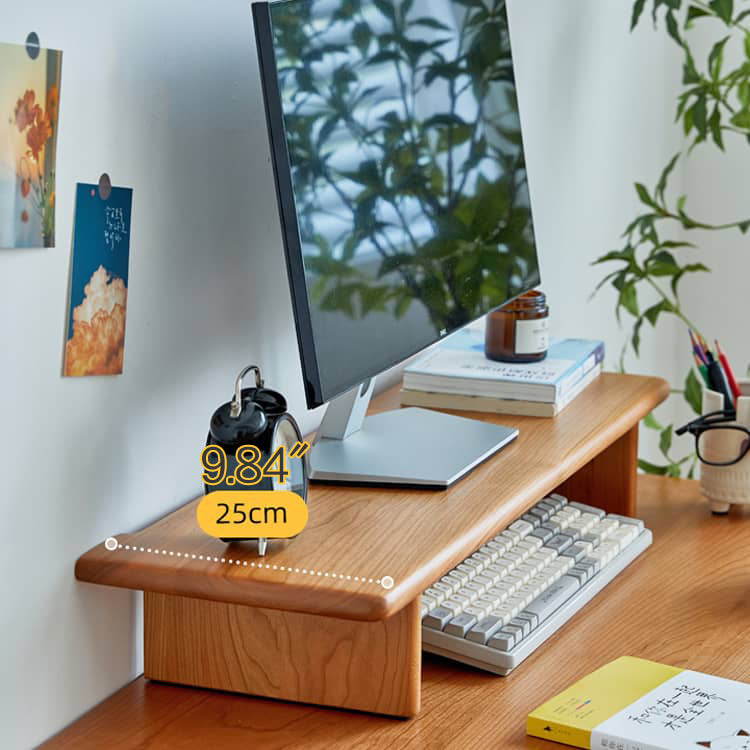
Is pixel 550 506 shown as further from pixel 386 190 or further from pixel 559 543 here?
pixel 386 190

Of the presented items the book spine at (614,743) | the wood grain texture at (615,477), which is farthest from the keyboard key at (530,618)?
the wood grain texture at (615,477)

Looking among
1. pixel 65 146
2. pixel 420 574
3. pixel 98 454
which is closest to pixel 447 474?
pixel 420 574

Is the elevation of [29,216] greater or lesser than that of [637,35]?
lesser

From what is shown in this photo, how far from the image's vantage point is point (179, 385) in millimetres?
1134

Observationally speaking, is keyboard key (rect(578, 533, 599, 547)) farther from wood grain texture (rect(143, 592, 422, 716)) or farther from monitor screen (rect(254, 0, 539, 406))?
wood grain texture (rect(143, 592, 422, 716))

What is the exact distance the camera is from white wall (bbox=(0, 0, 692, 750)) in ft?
3.08

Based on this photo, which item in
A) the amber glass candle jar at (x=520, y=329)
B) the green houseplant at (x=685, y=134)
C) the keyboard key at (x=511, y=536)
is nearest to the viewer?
the keyboard key at (x=511, y=536)

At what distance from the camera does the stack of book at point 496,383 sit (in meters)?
1.44

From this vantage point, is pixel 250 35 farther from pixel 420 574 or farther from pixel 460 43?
pixel 420 574

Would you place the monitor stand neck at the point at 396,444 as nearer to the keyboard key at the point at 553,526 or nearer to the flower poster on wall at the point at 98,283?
the keyboard key at the point at 553,526

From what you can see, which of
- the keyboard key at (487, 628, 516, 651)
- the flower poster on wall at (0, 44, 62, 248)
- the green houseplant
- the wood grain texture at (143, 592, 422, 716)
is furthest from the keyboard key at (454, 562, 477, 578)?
the green houseplant

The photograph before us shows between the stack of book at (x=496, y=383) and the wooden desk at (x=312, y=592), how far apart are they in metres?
0.31

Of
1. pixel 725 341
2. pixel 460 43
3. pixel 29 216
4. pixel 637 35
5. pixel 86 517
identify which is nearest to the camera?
pixel 29 216

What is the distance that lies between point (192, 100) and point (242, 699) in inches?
21.1
